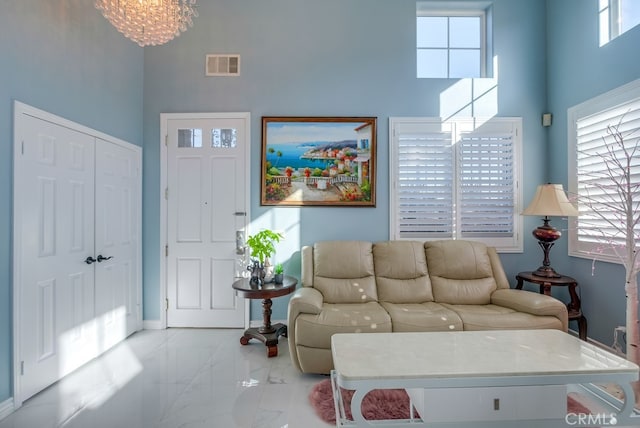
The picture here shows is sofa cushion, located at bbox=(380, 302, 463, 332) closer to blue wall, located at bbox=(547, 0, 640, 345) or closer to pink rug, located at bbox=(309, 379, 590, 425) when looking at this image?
pink rug, located at bbox=(309, 379, 590, 425)

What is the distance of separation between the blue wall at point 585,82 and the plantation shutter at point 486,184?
47cm

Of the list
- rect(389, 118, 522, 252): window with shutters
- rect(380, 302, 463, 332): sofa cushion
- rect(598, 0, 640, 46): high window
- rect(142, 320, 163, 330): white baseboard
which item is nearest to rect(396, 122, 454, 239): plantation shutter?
rect(389, 118, 522, 252): window with shutters

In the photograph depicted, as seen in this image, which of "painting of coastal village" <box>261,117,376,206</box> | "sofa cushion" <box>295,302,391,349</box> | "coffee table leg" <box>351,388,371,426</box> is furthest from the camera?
"painting of coastal village" <box>261,117,376,206</box>

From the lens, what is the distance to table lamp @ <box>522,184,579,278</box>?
288 cm

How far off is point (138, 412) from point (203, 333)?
1.35 metres

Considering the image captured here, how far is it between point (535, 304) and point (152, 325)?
376 centimetres

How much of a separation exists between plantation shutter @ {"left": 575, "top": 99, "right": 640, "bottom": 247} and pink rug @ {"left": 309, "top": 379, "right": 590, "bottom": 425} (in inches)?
56.8

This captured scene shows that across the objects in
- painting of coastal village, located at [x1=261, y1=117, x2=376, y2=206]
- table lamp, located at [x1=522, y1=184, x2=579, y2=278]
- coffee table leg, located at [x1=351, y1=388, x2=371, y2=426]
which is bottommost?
coffee table leg, located at [x1=351, y1=388, x2=371, y2=426]

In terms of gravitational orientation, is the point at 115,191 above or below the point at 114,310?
above

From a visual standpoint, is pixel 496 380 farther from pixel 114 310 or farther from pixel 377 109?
pixel 114 310

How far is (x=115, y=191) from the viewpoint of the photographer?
10.1 ft

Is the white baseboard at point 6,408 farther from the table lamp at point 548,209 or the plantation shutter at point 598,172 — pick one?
the plantation shutter at point 598,172

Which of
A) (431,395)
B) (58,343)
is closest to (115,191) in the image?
(58,343)

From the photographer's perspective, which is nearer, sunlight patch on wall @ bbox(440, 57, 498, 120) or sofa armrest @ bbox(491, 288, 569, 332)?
sofa armrest @ bbox(491, 288, 569, 332)
